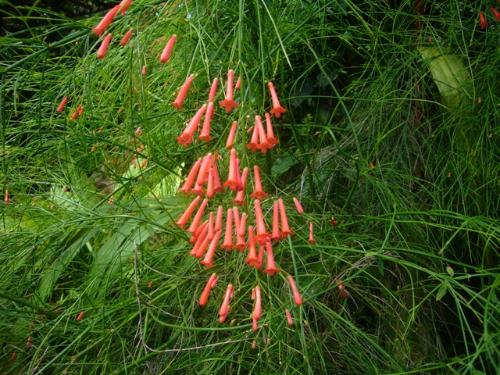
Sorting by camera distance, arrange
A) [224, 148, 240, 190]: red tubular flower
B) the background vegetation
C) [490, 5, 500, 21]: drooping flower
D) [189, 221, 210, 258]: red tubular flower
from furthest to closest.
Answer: [490, 5, 500, 21]: drooping flower < the background vegetation < [189, 221, 210, 258]: red tubular flower < [224, 148, 240, 190]: red tubular flower

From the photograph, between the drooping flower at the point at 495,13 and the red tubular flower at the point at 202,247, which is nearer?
the red tubular flower at the point at 202,247

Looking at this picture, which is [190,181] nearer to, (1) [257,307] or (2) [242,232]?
(2) [242,232]

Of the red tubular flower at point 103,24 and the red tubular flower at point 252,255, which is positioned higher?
the red tubular flower at point 103,24

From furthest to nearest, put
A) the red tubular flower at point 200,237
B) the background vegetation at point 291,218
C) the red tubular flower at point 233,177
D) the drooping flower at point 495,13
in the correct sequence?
the drooping flower at point 495,13 < the background vegetation at point 291,218 < the red tubular flower at point 200,237 < the red tubular flower at point 233,177

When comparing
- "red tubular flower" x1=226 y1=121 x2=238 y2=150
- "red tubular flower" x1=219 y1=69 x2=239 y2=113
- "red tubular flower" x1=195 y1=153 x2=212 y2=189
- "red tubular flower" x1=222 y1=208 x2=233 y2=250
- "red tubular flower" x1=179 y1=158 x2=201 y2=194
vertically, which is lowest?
"red tubular flower" x1=222 y1=208 x2=233 y2=250

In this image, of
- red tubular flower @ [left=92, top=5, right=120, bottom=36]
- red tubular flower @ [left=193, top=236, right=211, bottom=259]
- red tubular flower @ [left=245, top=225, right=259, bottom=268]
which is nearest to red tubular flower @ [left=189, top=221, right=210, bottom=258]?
red tubular flower @ [left=193, top=236, right=211, bottom=259]

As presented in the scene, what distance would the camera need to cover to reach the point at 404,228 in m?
1.72

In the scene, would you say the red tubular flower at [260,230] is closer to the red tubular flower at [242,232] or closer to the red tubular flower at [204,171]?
the red tubular flower at [242,232]

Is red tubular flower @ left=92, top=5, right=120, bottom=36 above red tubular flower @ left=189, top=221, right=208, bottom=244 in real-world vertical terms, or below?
above

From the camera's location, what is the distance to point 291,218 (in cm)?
169

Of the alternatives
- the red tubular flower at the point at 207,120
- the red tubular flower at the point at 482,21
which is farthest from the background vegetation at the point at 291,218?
the red tubular flower at the point at 207,120

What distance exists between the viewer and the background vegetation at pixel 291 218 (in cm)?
146

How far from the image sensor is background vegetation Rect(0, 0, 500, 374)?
1.46m

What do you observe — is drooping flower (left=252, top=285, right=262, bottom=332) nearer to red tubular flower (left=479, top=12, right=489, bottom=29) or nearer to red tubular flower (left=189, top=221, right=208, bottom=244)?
red tubular flower (left=189, top=221, right=208, bottom=244)
